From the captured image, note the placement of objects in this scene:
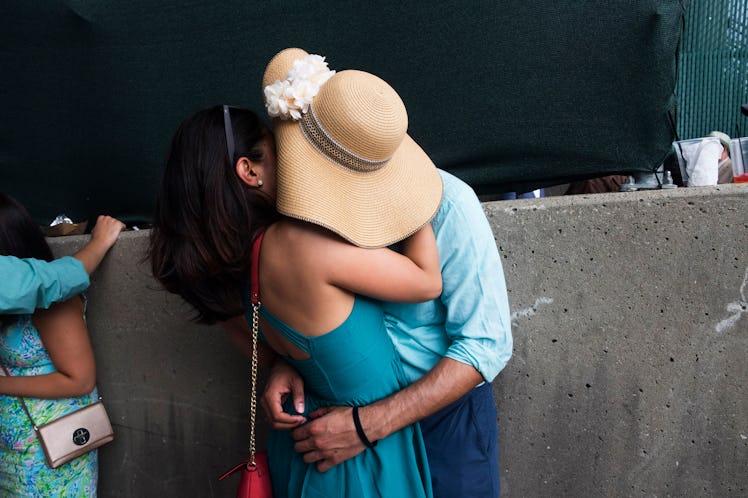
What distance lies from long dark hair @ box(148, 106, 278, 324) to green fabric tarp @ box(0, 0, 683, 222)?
1073 millimetres

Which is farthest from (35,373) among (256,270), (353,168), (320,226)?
(353,168)

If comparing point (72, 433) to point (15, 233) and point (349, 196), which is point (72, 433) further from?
point (349, 196)

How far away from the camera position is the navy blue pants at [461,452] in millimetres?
1643

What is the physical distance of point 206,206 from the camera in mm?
1449

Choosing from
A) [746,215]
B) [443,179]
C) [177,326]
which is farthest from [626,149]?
[177,326]

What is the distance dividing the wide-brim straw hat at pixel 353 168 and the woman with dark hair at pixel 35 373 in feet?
4.55

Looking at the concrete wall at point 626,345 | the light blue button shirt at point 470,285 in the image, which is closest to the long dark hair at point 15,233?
the light blue button shirt at point 470,285

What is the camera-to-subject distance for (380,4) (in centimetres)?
242

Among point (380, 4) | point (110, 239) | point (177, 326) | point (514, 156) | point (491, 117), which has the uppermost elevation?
point (380, 4)

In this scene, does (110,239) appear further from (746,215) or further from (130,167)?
(746,215)

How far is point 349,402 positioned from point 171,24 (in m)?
2.03

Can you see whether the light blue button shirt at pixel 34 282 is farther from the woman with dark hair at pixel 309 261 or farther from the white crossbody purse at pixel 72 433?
the woman with dark hair at pixel 309 261

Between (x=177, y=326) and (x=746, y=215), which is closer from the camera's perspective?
(x=746, y=215)

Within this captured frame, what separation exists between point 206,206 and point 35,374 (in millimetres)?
1440
